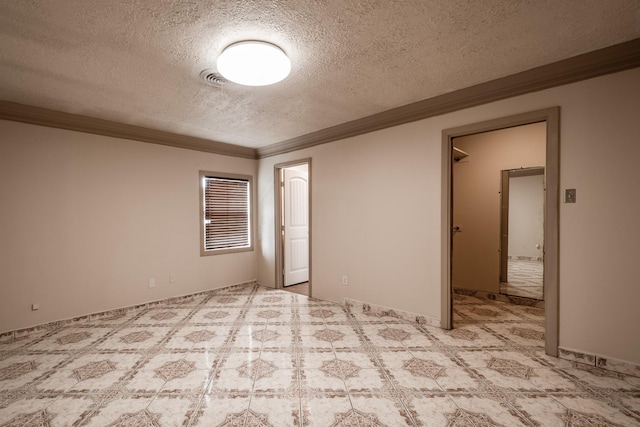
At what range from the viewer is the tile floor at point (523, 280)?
13.1 ft

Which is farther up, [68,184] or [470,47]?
[470,47]

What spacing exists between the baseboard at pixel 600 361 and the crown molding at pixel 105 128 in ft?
16.4

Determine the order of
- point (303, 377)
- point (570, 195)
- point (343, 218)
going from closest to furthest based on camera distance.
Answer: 1. point (303, 377)
2. point (570, 195)
3. point (343, 218)

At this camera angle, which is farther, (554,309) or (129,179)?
(129,179)

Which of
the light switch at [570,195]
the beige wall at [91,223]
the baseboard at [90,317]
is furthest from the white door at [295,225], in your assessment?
the light switch at [570,195]

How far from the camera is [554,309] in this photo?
Result: 8.46ft

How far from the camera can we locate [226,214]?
204 inches

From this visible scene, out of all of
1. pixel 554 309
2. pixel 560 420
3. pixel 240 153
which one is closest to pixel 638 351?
pixel 554 309

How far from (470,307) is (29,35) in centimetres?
516

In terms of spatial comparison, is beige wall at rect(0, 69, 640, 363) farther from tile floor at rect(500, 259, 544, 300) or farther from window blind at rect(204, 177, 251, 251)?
tile floor at rect(500, 259, 544, 300)

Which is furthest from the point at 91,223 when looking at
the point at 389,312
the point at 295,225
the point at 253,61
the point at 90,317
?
the point at 389,312

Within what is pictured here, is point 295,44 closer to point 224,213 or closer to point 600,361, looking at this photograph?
point 600,361

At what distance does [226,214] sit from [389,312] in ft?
10.3

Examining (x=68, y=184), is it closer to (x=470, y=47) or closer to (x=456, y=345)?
(x=470, y=47)
